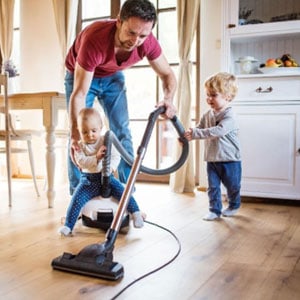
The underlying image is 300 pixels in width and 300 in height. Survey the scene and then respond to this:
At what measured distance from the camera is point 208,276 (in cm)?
130

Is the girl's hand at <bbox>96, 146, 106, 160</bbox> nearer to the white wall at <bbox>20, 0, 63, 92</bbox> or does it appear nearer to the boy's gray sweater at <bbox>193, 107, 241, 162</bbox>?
the boy's gray sweater at <bbox>193, 107, 241, 162</bbox>

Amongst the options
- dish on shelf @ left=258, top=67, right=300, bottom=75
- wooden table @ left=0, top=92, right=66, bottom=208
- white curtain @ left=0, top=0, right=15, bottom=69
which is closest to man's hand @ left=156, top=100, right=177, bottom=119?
wooden table @ left=0, top=92, right=66, bottom=208

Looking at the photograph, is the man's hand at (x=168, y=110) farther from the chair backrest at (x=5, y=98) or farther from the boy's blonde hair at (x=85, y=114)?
the chair backrest at (x=5, y=98)

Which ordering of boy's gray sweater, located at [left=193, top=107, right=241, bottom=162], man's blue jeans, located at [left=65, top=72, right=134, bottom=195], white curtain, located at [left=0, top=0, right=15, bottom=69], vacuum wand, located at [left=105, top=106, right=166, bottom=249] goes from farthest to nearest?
white curtain, located at [left=0, top=0, right=15, bottom=69] → boy's gray sweater, located at [left=193, top=107, right=241, bottom=162] → man's blue jeans, located at [left=65, top=72, right=134, bottom=195] → vacuum wand, located at [left=105, top=106, right=166, bottom=249]

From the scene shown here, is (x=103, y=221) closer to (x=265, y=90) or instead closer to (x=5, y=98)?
(x=5, y=98)

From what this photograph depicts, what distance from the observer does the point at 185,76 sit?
315cm

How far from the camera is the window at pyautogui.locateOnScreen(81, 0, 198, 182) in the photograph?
346cm

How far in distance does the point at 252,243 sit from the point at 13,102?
1.78 m

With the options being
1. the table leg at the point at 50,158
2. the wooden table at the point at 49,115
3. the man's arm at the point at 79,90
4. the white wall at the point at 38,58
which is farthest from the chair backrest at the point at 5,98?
the white wall at the point at 38,58

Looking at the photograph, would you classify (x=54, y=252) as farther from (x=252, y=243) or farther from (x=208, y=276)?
(x=252, y=243)

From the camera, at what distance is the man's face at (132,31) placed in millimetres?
1528

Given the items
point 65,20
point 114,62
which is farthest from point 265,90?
point 65,20

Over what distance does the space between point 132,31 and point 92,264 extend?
2.80ft

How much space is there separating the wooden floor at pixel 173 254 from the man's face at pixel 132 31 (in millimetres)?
811
